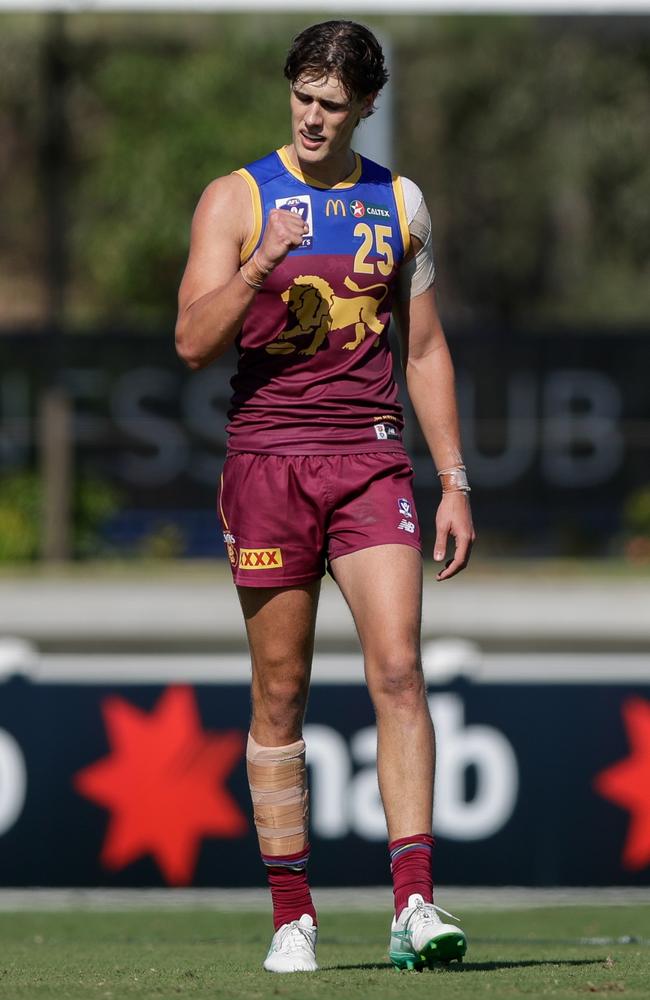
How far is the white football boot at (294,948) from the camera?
4359mm

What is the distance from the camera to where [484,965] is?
14.6 ft

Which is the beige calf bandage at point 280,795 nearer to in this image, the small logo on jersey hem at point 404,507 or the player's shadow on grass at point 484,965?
the player's shadow on grass at point 484,965

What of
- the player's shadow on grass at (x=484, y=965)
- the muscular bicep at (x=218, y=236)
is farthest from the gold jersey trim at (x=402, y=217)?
the player's shadow on grass at (x=484, y=965)

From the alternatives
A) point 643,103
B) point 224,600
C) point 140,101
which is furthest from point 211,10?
point 643,103

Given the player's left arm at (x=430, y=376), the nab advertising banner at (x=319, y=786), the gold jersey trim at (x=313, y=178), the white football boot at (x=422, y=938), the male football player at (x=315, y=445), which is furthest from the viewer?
the nab advertising banner at (x=319, y=786)

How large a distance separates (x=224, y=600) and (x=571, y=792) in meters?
11.9

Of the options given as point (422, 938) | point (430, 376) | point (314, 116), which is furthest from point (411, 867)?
point (314, 116)

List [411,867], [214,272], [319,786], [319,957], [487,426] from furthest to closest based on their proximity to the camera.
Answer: [487,426], [319,786], [319,957], [214,272], [411,867]

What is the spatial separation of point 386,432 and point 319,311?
1.10ft

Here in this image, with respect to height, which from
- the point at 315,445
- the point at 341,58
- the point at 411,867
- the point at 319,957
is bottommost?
the point at 319,957

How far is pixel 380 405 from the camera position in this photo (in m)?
4.49

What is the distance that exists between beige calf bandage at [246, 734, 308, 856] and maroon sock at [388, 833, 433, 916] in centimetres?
32

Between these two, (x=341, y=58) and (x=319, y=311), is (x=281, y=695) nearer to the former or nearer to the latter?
(x=319, y=311)

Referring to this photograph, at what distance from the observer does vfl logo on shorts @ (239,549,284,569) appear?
4414 mm
